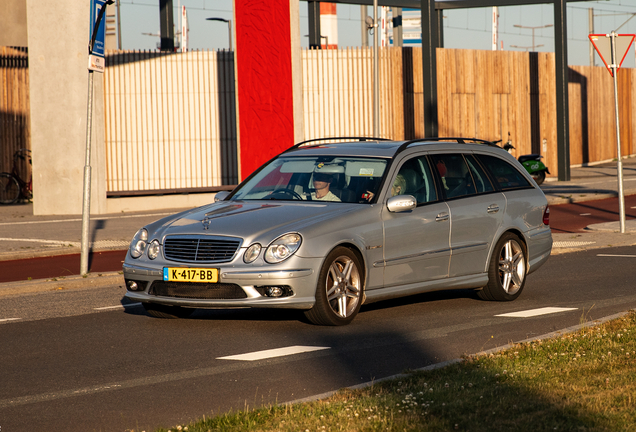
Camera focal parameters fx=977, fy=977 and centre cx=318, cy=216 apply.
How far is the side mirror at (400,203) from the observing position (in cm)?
890

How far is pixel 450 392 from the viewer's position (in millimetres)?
5441

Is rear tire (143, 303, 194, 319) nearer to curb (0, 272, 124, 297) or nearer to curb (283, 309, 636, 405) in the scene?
curb (0, 272, 124, 297)

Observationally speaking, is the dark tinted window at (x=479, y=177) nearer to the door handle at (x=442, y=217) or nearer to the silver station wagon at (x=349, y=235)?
the silver station wagon at (x=349, y=235)

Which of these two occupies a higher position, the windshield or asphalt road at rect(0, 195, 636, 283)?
the windshield

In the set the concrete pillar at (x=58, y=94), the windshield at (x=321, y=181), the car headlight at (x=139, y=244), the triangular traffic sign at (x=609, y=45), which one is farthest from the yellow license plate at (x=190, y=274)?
the concrete pillar at (x=58, y=94)

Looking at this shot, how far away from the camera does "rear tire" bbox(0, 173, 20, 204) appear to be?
27.1 metres

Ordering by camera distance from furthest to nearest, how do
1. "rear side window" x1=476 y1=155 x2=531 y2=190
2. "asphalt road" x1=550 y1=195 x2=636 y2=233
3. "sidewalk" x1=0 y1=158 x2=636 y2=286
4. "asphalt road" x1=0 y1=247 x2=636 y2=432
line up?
"asphalt road" x1=550 y1=195 x2=636 y2=233 → "sidewalk" x1=0 y1=158 x2=636 y2=286 → "rear side window" x1=476 y1=155 x2=531 y2=190 → "asphalt road" x1=0 y1=247 x2=636 y2=432

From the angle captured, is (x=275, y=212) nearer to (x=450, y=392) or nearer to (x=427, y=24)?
(x=450, y=392)

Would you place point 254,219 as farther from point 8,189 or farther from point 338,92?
point 338,92

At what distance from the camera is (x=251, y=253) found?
8094mm

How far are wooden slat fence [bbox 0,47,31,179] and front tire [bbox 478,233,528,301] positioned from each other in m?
20.6

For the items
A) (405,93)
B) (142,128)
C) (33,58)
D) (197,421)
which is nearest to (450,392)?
(197,421)

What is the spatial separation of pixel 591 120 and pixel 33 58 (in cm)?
2884

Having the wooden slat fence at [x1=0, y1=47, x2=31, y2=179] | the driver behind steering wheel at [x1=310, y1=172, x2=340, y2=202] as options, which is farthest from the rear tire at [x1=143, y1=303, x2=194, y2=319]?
the wooden slat fence at [x1=0, y1=47, x2=31, y2=179]
